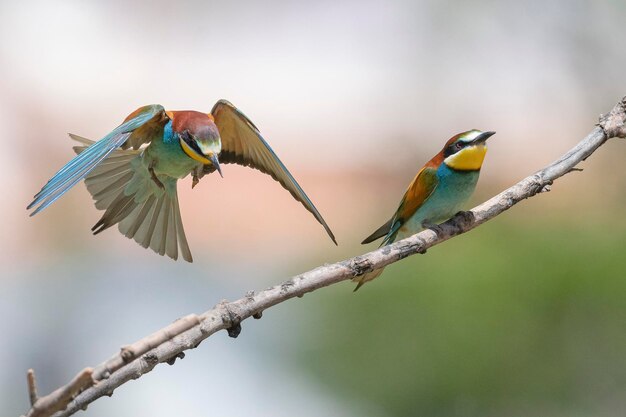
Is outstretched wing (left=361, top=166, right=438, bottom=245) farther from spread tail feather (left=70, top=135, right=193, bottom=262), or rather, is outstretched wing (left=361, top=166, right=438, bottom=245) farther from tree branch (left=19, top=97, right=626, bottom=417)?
spread tail feather (left=70, top=135, right=193, bottom=262)

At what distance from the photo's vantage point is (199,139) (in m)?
1.79

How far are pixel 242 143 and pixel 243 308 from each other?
2.65 feet

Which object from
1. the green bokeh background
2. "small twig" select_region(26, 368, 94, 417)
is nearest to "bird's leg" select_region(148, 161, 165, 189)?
"small twig" select_region(26, 368, 94, 417)

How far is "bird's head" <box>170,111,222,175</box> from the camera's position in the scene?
1782 mm

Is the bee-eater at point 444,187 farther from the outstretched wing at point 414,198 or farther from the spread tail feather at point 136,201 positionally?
the spread tail feather at point 136,201

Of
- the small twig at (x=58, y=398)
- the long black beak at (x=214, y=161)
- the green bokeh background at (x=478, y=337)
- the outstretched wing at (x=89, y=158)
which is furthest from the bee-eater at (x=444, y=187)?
the green bokeh background at (x=478, y=337)

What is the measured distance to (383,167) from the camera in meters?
5.99

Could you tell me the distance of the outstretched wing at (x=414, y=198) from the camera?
6.57 feet

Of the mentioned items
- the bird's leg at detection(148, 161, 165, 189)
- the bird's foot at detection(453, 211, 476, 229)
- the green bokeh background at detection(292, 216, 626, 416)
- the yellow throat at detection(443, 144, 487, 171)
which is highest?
the bird's leg at detection(148, 161, 165, 189)

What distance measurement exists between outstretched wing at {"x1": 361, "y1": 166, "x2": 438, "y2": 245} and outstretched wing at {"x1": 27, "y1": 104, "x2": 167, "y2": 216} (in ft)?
1.63

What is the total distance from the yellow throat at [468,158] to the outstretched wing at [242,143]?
358 millimetres

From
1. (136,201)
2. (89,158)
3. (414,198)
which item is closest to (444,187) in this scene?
(414,198)

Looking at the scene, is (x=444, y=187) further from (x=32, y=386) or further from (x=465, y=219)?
(x=32, y=386)

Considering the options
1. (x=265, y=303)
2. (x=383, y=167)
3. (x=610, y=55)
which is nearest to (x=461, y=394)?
(x=383, y=167)
